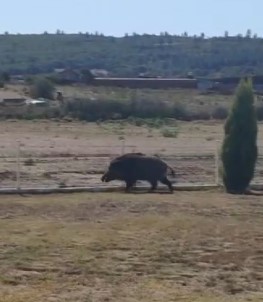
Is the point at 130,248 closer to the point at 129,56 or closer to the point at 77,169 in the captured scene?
the point at 77,169

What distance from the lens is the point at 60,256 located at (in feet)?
45.3

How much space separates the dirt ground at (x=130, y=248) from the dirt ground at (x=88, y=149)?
4.65 m

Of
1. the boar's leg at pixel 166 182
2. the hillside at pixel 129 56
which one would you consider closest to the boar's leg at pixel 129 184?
the boar's leg at pixel 166 182

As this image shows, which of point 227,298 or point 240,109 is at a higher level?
point 240,109

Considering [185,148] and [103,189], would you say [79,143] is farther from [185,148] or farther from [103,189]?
[103,189]

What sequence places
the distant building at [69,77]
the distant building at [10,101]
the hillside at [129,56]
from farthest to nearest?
1. the hillside at [129,56]
2. the distant building at [69,77]
3. the distant building at [10,101]

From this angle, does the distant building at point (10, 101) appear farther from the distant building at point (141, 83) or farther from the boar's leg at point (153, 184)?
the boar's leg at point (153, 184)

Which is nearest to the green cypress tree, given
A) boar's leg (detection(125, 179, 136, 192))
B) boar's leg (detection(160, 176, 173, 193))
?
boar's leg (detection(160, 176, 173, 193))

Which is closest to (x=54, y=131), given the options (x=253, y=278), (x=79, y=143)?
(x=79, y=143)

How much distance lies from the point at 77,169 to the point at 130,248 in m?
14.2

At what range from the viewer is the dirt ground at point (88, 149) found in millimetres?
26500

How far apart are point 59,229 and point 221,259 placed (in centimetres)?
332

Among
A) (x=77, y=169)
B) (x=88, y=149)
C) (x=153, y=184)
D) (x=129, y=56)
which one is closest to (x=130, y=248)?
(x=153, y=184)

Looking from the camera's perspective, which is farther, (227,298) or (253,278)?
(253,278)
